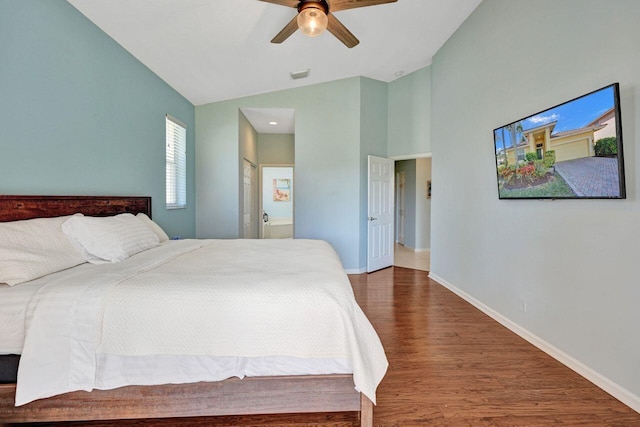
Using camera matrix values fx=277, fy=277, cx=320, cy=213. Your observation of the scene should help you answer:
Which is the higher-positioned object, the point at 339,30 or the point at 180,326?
the point at 339,30

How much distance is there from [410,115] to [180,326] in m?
4.55

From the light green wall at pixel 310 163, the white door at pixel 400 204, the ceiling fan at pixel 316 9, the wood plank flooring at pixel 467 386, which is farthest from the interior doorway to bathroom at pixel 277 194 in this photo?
the ceiling fan at pixel 316 9

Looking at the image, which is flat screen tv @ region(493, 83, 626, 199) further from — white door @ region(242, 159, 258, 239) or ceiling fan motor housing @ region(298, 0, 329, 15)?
white door @ region(242, 159, 258, 239)

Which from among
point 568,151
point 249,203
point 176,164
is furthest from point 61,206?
point 568,151

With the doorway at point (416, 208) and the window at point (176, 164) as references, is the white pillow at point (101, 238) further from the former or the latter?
the doorway at point (416, 208)

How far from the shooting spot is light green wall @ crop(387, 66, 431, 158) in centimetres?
440

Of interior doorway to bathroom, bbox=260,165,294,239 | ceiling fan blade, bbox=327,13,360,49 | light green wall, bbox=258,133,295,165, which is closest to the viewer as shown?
ceiling fan blade, bbox=327,13,360,49

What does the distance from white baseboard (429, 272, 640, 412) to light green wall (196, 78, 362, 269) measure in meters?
2.13

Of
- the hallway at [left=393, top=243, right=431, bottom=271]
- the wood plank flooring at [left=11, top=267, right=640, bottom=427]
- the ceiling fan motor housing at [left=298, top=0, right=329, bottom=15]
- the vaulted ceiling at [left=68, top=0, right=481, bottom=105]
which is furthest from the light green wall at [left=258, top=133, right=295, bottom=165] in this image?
the wood plank flooring at [left=11, top=267, right=640, bottom=427]

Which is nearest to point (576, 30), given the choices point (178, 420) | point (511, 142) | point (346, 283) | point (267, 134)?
point (511, 142)

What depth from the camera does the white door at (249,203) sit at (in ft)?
16.9

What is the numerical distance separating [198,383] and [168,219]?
291 centimetres

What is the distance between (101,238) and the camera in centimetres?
188

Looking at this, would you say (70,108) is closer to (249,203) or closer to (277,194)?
(249,203)
